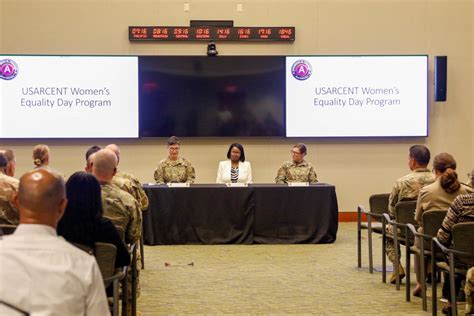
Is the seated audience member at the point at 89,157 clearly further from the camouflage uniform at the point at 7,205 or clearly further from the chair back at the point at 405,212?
the chair back at the point at 405,212

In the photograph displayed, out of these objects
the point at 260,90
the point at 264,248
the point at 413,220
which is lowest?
the point at 264,248

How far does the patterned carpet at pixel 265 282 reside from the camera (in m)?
5.88

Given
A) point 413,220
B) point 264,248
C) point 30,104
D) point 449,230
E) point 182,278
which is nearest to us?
point 449,230

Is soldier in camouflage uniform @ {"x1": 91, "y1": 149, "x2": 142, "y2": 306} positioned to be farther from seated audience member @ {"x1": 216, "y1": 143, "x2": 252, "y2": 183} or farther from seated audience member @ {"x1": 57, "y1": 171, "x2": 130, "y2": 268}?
seated audience member @ {"x1": 216, "y1": 143, "x2": 252, "y2": 183}

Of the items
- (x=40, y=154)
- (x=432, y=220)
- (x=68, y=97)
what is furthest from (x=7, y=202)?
(x=68, y=97)

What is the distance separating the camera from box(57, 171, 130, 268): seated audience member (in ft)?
12.3

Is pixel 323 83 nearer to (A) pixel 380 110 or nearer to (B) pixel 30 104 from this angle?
(A) pixel 380 110

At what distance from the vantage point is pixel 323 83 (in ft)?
36.9

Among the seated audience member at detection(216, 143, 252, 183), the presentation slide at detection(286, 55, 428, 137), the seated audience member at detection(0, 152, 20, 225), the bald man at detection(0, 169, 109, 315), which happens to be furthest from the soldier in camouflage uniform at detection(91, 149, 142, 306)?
the presentation slide at detection(286, 55, 428, 137)

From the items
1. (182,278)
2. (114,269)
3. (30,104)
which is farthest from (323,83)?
(114,269)

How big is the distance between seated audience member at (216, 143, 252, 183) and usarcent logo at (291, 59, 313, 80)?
1.84 m

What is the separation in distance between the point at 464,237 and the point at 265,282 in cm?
250

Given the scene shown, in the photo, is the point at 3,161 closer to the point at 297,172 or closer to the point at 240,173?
the point at 240,173

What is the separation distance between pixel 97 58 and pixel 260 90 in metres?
2.49
